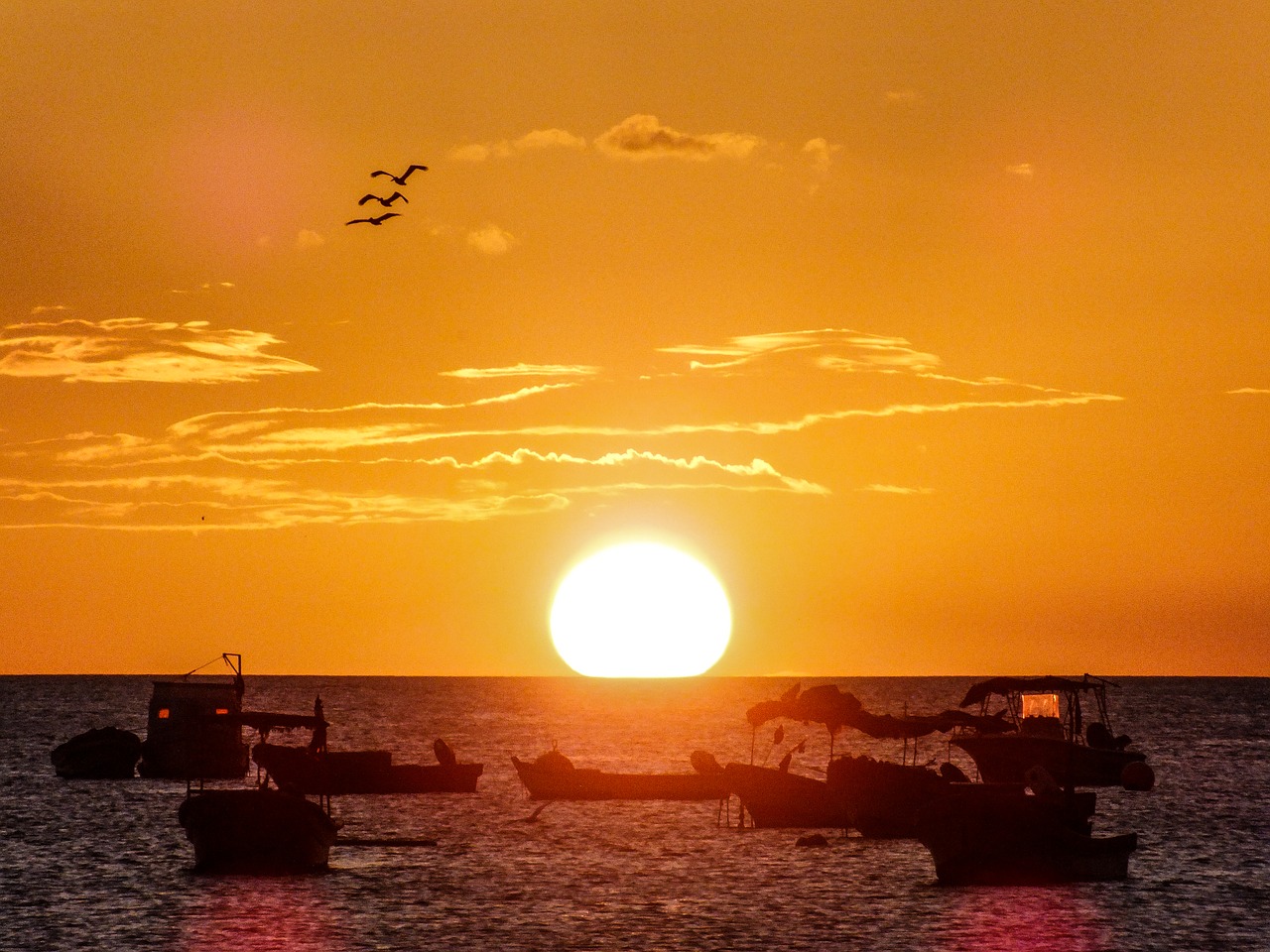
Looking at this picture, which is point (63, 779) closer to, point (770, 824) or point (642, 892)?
point (770, 824)

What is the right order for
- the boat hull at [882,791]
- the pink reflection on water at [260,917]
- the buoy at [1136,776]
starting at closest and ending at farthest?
the pink reflection on water at [260,917] → the boat hull at [882,791] → the buoy at [1136,776]

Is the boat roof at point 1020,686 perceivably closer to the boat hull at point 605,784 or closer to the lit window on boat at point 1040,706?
the lit window on boat at point 1040,706

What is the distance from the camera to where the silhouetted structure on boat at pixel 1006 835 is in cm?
6303

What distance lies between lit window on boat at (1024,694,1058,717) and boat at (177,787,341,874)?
4589cm

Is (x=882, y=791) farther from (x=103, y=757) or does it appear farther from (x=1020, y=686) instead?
(x=103, y=757)

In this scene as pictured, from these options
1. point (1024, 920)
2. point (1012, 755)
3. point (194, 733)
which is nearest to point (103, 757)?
point (194, 733)

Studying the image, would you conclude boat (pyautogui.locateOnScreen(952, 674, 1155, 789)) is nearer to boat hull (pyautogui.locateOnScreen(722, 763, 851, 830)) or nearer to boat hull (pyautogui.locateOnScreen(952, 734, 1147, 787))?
boat hull (pyautogui.locateOnScreen(952, 734, 1147, 787))

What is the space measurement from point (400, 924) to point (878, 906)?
17.4 metres

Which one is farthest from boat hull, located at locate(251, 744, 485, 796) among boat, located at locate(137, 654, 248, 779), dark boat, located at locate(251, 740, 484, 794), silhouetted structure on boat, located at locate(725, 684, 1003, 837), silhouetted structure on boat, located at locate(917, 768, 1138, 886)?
silhouetted structure on boat, located at locate(917, 768, 1138, 886)

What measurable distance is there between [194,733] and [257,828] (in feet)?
147

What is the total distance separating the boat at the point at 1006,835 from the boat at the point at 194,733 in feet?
175

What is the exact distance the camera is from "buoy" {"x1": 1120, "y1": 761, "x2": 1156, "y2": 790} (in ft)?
346

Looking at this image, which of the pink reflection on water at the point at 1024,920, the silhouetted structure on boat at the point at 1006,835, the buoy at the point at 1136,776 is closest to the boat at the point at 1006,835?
the silhouetted structure on boat at the point at 1006,835

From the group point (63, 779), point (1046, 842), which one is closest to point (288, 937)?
point (1046, 842)
